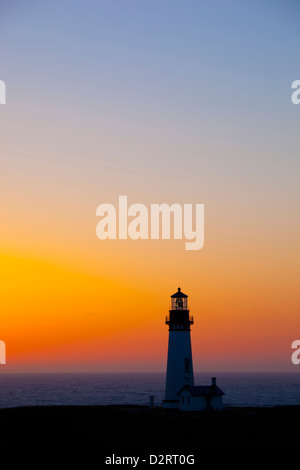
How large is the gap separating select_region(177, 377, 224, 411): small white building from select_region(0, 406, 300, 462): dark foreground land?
1717 millimetres

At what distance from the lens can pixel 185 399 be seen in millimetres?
69562

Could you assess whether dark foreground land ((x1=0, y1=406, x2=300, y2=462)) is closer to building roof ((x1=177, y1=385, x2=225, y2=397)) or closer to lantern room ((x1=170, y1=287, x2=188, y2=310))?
building roof ((x1=177, y1=385, x2=225, y2=397))

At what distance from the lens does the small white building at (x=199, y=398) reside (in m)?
69.2

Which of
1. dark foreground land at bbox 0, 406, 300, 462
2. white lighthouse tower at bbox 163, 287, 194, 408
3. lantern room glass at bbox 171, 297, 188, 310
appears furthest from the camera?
lantern room glass at bbox 171, 297, 188, 310

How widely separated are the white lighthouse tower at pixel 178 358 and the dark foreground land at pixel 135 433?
11.5 feet

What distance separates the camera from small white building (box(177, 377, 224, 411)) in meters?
69.2

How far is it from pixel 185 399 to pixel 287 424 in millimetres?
11513

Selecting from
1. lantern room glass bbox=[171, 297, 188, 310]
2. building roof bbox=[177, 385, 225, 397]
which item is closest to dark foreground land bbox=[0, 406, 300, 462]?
building roof bbox=[177, 385, 225, 397]

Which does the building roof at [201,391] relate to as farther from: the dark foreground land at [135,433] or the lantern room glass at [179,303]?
the lantern room glass at [179,303]

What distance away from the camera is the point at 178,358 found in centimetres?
7119

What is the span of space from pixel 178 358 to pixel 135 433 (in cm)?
1484

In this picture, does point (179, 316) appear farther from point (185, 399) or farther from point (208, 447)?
point (208, 447)

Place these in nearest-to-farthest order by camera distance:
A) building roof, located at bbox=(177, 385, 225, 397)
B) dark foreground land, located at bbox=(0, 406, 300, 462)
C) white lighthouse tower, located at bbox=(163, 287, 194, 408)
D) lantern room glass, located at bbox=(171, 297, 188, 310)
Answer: dark foreground land, located at bbox=(0, 406, 300, 462) → building roof, located at bbox=(177, 385, 225, 397) → white lighthouse tower, located at bbox=(163, 287, 194, 408) → lantern room glass, located at bbox=(171, 297, 188, 310)
